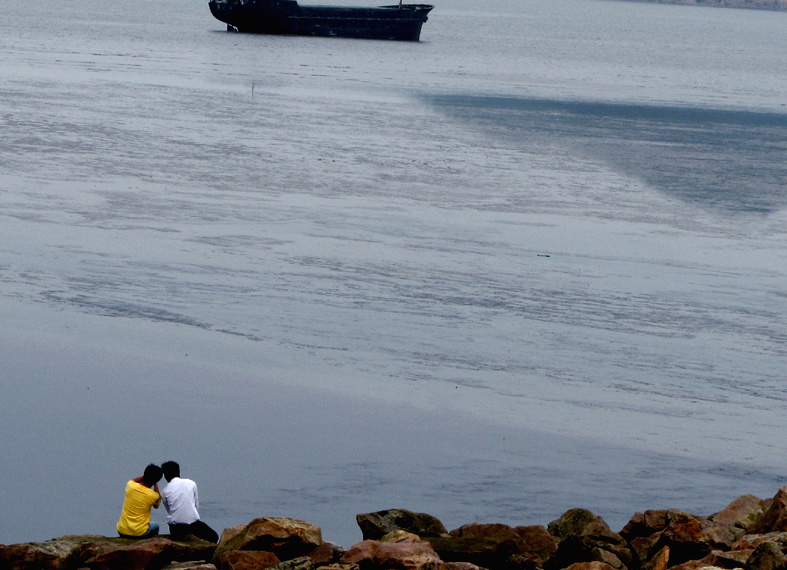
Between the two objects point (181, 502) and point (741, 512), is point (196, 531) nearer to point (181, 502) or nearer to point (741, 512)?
point (181, 502)

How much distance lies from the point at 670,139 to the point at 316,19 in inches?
1906

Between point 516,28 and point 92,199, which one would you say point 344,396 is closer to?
point 92,199

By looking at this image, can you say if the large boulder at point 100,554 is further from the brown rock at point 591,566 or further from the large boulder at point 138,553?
the brown rock at point 591,566

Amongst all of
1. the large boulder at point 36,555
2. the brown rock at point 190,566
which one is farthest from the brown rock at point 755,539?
the large boulder at point 36,555

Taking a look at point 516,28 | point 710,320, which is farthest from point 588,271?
point 516,28

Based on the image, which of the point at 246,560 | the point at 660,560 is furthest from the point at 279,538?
the point at 660,560

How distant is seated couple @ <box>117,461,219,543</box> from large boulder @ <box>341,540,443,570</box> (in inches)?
41.0

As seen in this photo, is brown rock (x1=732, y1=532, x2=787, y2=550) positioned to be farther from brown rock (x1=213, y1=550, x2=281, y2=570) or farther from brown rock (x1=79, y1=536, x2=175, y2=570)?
brown rock (x1=79, y1=536, x2=175, y2=570)

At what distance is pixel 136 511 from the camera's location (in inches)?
263

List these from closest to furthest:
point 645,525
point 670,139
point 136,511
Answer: point 136,511, point 645,525, point 670,139

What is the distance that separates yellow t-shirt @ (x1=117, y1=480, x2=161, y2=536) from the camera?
665 centimetres

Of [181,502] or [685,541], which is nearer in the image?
[685,541]

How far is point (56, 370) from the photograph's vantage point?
9625 millimetres

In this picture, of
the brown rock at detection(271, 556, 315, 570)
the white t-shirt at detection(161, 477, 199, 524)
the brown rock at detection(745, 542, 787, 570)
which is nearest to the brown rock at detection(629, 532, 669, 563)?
the brown rock at detection(745, 542, 787, 570)
